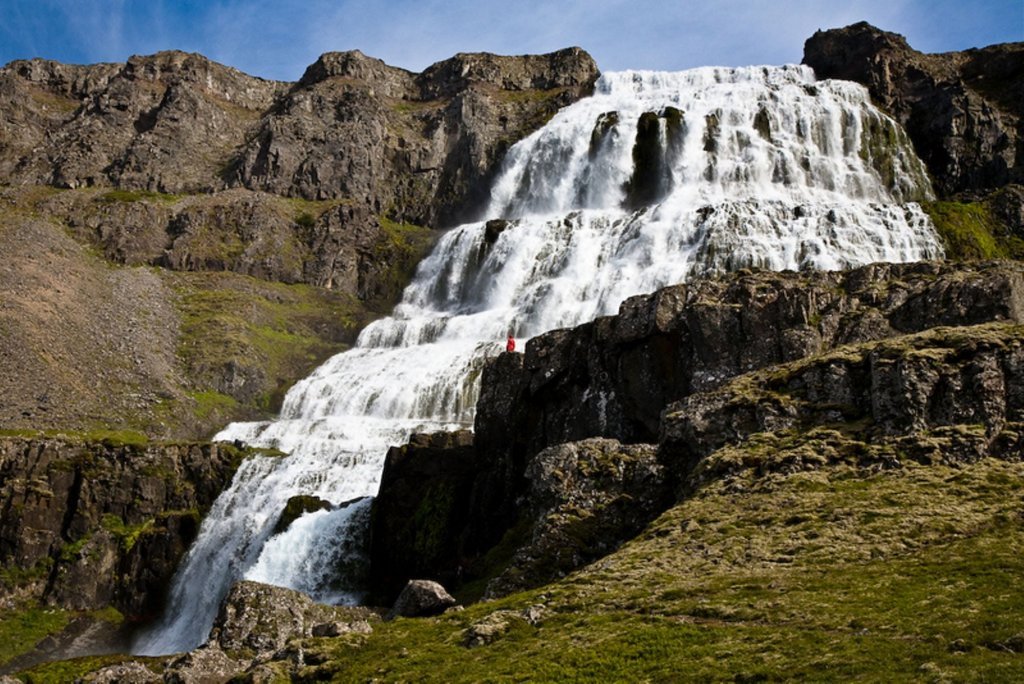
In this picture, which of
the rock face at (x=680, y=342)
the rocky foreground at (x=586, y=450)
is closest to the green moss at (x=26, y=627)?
the rocky foreground at (x=586, y=450)

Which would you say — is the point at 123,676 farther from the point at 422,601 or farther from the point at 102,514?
the point at 102,514

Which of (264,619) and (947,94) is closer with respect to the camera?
(264,619)

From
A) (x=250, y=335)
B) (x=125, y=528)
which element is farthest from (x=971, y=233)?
(x=125, y=528)

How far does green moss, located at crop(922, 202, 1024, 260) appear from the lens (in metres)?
81.8

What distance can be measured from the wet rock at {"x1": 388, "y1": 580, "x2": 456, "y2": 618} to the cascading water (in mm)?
21534

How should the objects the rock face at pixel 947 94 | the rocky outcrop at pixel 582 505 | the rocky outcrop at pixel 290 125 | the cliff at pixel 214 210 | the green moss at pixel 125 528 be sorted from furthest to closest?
the rocky outcrop at pixel 290 125, the rock face at pixel 947 94, the cliff at pixel 214 210, the green moss at pixel 125 528, the rocky outcrop at pixel 582 505

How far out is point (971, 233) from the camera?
3339 inches

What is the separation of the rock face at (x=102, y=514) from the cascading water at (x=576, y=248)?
2.18 meters

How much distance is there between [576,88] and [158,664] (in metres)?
131

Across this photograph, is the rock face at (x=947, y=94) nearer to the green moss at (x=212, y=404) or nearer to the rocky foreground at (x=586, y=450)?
the rocky foreground at (x=586, y=450)

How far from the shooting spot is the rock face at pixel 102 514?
56.4m

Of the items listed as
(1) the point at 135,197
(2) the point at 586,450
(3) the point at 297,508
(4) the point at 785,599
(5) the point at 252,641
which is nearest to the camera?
(4) the point at 785,599

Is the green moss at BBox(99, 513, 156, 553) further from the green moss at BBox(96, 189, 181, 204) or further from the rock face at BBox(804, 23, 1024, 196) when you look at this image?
the rock face at BBox(804, 23, 1024, 196)

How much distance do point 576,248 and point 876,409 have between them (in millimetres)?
63856
